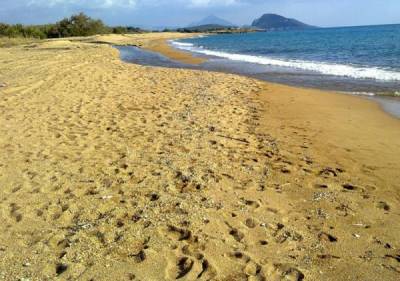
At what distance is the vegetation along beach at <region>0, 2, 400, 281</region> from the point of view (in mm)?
3963

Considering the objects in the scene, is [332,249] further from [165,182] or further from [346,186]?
[165,182]

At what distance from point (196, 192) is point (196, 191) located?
0.11 ft

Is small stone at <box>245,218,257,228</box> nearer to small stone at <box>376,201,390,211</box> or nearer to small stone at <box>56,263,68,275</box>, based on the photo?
small stone at <box>376,201,390,211</box>

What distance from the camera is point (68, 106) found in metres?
10.3

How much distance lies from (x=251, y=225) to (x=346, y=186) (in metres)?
1.77

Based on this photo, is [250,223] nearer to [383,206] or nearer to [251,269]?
[251,269]

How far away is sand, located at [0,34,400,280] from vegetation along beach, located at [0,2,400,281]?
19mm

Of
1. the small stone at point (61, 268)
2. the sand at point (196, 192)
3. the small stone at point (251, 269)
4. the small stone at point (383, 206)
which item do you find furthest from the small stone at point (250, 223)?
the small stone at point (61, 268)

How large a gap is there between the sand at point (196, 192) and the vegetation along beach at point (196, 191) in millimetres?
19

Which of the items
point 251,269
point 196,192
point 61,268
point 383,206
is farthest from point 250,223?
point 61,268

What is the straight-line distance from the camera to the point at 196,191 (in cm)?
545

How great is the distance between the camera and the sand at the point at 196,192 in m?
3.96

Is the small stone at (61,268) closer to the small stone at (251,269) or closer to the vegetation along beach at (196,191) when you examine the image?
the vegetation along beach at (196,191)

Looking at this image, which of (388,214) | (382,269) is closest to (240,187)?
(388,214)
